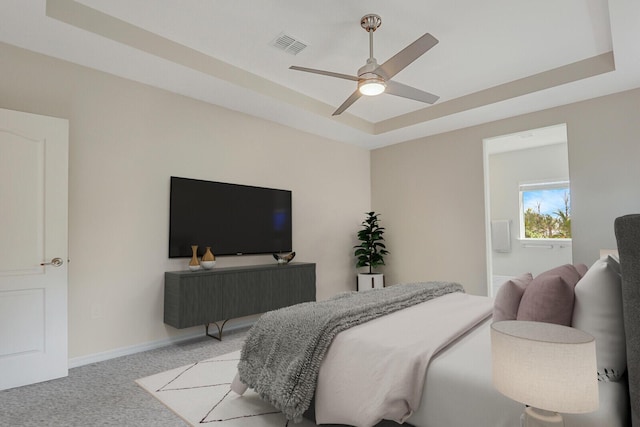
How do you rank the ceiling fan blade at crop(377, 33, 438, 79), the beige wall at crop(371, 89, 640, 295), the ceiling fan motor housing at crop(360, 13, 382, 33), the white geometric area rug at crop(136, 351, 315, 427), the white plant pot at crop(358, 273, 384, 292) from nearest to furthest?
the white geometric area rug at crop(136, 351, 315, 427) < the ceiling fan blade at crop(377, 33, 438, 79) < the ceiling fan motor housing at crop(360, 13, 382, 33) < the beige wall at crop(371, 89, 640, 295) < the white plant pot at crop(358, 273, 384, 292)

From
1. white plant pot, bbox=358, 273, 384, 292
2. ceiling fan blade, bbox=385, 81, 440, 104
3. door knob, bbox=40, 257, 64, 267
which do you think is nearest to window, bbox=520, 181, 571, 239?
white plant pot, bbox=358, 273, 384, 292

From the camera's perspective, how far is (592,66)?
3.45 metres

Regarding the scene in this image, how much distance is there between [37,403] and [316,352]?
1.93 meters

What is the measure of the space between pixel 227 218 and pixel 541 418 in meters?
3.47

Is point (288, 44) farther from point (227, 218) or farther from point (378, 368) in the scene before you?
point (378, 368)

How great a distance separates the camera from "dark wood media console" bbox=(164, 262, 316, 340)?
3.33 m

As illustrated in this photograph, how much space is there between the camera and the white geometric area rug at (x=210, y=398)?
2078 millimetres

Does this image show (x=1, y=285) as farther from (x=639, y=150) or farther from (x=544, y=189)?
(x=544, y=189)

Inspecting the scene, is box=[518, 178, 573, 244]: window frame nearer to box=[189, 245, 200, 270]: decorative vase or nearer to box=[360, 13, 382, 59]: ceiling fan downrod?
box=[360, 13, 382, 59]: ceiling fan downrod

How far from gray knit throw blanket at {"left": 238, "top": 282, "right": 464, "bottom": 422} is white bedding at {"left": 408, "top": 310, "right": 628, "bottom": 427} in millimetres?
512

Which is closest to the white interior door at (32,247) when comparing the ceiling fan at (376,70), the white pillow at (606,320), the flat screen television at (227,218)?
the flat screen television at (227,218)

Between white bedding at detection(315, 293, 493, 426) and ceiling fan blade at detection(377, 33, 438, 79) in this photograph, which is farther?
ceiling fan blade at detection(377, 33, 438, 79)

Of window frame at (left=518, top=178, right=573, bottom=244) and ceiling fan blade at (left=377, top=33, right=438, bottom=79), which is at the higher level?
ceiling fan blade at (left=377, top=33, right=438, bottom=79)

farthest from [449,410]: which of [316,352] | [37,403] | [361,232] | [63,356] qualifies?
[361,232]
